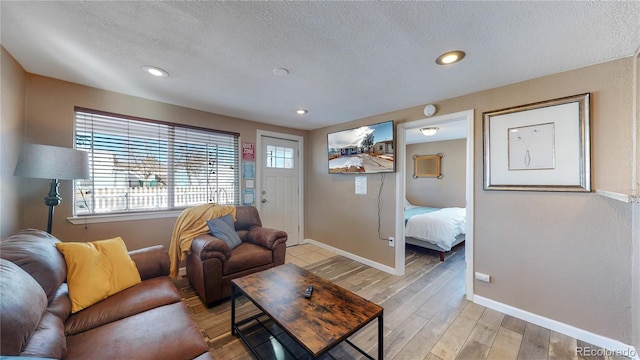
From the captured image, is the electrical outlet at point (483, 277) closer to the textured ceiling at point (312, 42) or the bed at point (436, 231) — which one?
the bed at point (436, 231)

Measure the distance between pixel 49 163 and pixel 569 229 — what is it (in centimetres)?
429

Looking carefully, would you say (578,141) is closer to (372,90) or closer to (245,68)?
(372,90)

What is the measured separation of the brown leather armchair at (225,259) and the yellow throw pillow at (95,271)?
0.56 m

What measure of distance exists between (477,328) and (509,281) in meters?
0.62

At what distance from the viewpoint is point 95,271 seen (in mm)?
1495

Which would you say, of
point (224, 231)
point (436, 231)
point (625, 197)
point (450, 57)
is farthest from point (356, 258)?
point (450, 57)

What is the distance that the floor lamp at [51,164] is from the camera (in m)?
1.67

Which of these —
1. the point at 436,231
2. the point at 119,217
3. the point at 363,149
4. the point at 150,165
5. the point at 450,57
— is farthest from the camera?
the point at 436,231

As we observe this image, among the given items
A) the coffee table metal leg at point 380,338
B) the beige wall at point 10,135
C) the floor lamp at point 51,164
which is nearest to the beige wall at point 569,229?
the coffee table metal leg at point 380,338

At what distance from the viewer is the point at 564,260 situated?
1907 millimetres

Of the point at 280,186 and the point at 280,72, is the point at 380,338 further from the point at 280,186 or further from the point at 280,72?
the point at 280,186

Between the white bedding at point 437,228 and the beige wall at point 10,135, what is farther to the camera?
the white bedding at point 437,228

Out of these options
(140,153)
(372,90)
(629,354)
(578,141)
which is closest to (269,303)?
(372,90)

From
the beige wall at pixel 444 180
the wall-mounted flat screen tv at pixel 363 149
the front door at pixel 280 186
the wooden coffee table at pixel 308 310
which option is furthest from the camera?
the beige wall at pixel 444 180
